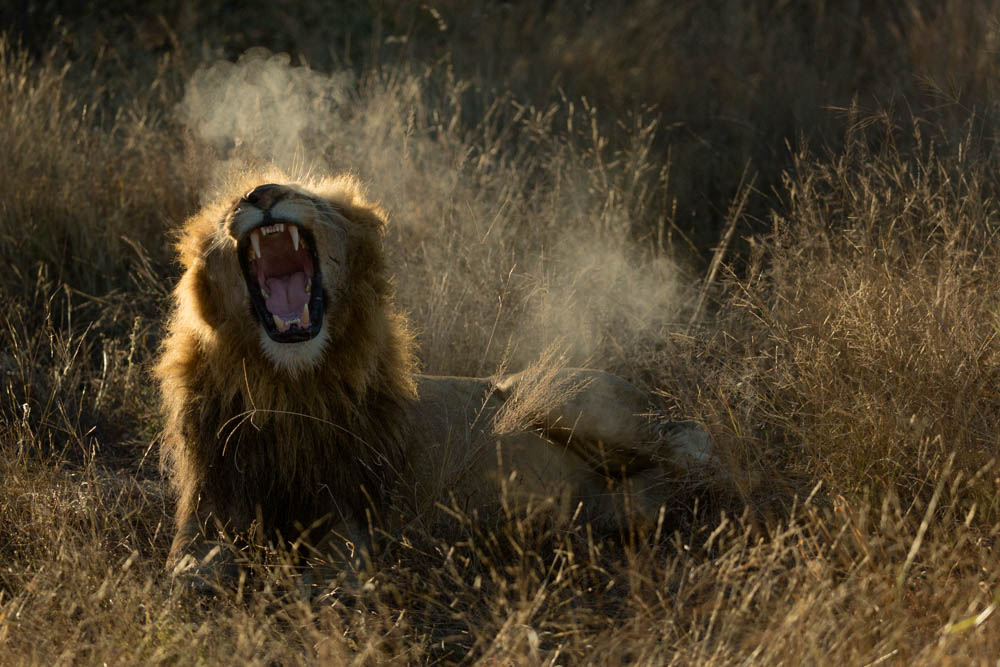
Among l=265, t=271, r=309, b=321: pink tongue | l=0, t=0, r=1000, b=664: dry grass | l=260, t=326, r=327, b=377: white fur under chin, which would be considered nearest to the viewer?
l=0, t=0, r=1000, b=664: dry grass

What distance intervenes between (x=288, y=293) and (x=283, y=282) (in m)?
0.04

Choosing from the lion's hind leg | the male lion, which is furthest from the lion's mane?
the lion's hind leg

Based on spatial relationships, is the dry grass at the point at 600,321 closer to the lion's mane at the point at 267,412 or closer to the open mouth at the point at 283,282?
the lion's mane at the point at 267,412

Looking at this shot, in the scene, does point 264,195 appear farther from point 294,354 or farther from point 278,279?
point 294,354

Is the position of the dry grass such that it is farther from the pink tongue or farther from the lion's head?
the pink tongue

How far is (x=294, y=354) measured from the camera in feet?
11.4

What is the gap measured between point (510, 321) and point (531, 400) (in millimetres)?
1574

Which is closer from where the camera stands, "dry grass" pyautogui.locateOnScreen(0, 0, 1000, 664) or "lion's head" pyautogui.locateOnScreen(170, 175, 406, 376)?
"dry grass" pyautogui.locateOnScreen(0, 0, 1000, 664)

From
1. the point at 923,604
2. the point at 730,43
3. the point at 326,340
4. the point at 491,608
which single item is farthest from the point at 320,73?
the point at 923,604

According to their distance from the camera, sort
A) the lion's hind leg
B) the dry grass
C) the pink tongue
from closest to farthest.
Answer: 1. the dry grass
2. the pink tongue
3. the lion's hind leg

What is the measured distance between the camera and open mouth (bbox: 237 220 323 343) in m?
3.49

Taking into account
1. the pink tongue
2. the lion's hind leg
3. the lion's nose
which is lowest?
the lion's hind leg

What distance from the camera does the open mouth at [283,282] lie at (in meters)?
3.49

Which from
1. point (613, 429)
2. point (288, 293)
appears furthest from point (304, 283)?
point (613, 429)
